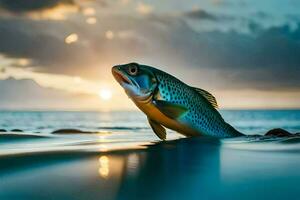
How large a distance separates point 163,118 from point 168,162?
2.76m

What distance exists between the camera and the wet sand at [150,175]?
2625mm

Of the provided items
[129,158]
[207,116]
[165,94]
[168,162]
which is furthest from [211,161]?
[207,116]

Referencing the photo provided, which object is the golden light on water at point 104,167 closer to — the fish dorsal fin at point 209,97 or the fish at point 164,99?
the fish at point 164,99

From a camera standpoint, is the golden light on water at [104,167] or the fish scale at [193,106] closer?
the golden light on water at [104,167]

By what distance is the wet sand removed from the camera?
2.62 metres

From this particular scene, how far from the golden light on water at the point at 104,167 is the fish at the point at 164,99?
2303 millimetres

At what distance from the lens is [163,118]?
254 inches

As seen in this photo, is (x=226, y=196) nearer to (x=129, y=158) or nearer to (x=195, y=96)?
(x=129, y=158)

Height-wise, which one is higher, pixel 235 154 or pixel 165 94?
pixel 165 94

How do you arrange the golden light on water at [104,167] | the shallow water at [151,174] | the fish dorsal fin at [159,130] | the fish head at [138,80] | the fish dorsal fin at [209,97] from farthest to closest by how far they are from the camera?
1. the fish dorsal fin at [209,97]
2. the fish dorsal fin at [159,130]
3. the fish head at [138,80]
4. the golden light on water at [104,167]
5. the shallow water at [151,174]

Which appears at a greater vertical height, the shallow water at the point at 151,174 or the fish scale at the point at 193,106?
the fish scale at the point at 193,106

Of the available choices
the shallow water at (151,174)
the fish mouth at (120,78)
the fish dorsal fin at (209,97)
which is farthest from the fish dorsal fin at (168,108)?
the shallow water at (151,174)

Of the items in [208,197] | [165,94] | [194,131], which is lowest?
[208,197]

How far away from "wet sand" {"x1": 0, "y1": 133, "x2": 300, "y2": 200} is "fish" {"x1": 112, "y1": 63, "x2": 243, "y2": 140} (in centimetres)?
179
